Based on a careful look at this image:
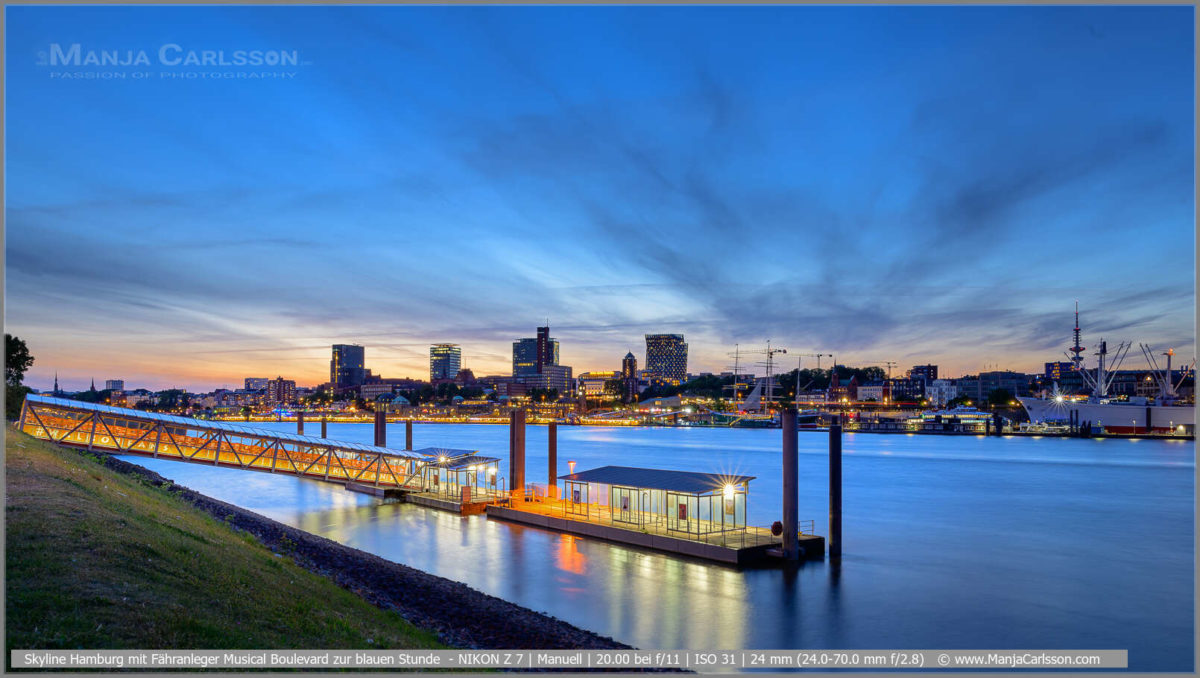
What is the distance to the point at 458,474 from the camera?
151 feet

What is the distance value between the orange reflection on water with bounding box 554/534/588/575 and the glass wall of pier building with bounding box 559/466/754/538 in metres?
1.38

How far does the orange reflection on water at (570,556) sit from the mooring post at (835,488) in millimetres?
10915

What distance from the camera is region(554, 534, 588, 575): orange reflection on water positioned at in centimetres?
3008

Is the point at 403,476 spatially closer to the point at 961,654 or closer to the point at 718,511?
the point at 718,511

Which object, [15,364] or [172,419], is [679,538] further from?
[15,364]

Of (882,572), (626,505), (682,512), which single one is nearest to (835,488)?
(882,572)

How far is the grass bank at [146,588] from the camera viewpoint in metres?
10.5

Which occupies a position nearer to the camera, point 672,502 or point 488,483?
point 672,502

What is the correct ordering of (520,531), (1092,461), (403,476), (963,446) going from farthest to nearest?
(963,446) < (1092,461) < (403,476) < (520,531)

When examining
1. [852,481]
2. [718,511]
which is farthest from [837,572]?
[852,481]

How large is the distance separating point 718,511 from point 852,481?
48.3 meters

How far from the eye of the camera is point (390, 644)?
1402 centimetres

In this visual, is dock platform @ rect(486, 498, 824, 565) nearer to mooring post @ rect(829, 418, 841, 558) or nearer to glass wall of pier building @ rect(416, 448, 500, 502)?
mooring post @ rect(829, 418, 841, 558)

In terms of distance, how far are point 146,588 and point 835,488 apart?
1007 inches
